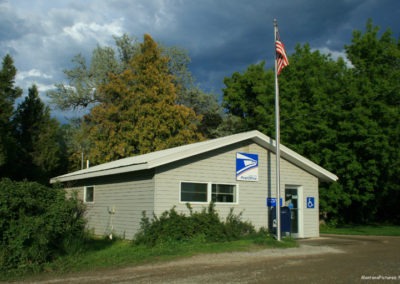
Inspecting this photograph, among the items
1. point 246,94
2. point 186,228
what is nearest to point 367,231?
point 186,228

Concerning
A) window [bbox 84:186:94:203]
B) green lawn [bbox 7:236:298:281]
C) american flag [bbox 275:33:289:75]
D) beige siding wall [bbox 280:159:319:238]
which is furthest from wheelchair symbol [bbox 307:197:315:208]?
window [bbox 84:186:94:203]

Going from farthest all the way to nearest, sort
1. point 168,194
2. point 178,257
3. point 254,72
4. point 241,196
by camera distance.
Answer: point 254,72, point 241,196, point 168,194, point 178,257

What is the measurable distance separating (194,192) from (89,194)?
633 cm

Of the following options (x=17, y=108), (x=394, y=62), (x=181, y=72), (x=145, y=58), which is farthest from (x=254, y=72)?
(x=17, y=108)

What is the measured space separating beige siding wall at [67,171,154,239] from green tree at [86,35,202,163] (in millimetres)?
13441

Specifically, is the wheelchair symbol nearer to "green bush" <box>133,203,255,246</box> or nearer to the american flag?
"green bush" <box>133,203,255,246</box>

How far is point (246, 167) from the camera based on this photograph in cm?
1653

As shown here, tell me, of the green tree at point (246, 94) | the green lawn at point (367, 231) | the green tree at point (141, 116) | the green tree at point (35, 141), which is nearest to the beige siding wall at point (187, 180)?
the green lawn at point (367, 231)

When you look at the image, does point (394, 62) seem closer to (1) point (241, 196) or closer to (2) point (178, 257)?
(1) point (241, 196)

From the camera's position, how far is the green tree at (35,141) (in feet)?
Result: 112

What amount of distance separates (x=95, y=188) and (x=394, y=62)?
2018 cm

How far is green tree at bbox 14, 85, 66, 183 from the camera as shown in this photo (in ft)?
112

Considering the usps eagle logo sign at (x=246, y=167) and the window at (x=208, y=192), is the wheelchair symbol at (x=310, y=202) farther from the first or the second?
the window at (x=208, y=192)

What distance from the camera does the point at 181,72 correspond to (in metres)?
40.2
